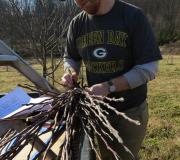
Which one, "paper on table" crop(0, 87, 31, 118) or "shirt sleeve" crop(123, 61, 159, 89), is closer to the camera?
"shirt sleeve" crop(123, 61, 159, 89)

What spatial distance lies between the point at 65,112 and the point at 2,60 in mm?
1573

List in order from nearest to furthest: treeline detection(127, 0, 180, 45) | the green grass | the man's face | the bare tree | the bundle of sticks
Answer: the bundle of sticks, the man's face, the green grass, the bare tree, treeline detection(127, 0, 180, 45)

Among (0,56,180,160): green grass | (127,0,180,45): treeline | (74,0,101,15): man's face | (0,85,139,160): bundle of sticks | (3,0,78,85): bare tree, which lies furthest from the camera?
(127,0,180,45): treeline

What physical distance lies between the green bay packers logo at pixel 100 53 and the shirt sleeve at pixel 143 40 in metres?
0.22

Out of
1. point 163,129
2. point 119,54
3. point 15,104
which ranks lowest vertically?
point 163,129

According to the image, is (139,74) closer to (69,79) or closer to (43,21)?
(69,79)

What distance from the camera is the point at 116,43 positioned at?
3.32m

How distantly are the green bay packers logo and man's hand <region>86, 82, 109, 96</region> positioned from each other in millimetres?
255

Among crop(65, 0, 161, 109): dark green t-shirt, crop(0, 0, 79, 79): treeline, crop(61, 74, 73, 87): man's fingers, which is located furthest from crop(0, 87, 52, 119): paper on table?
crop(0, 0, 79, 79): treeline

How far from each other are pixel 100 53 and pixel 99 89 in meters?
0.37

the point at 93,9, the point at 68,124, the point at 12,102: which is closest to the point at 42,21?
the point at 12,102

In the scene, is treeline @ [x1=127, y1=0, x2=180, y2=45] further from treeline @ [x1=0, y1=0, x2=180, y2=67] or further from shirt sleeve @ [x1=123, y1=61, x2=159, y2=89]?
shirt sleeve @ [x1=123, y1=61, x2=159, y2=89]

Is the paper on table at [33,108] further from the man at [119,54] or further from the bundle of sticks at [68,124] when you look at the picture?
the man at [119,54]

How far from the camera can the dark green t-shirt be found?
3250mm
